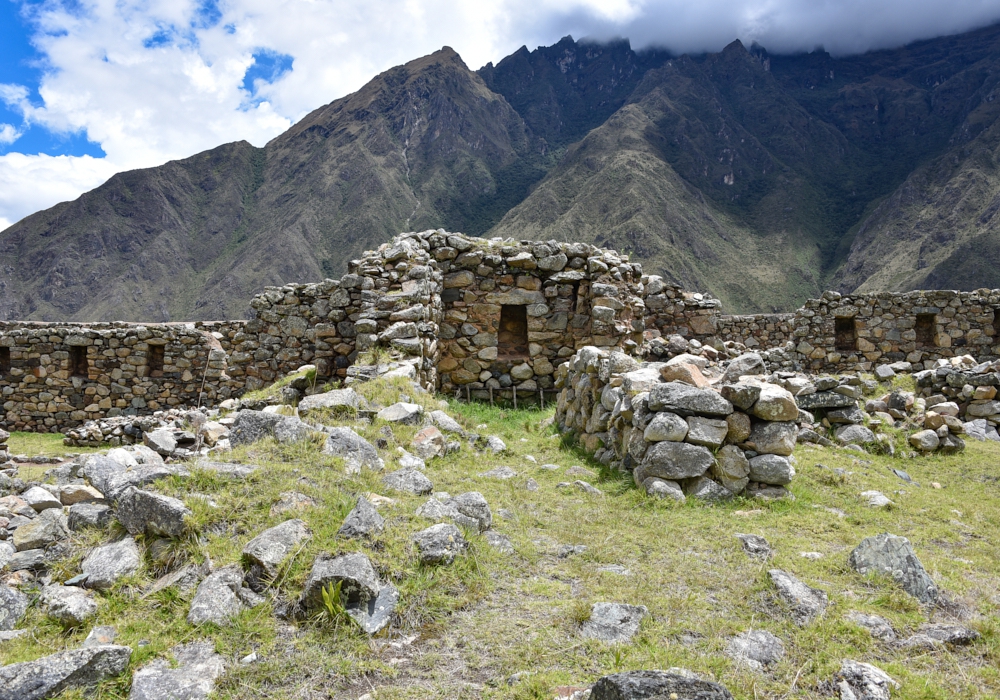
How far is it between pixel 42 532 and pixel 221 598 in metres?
1.23

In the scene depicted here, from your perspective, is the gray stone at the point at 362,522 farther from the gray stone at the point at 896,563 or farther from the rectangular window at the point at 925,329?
the rectangular window at the point at 925,329

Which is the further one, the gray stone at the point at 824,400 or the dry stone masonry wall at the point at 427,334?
the dry stone masonry wall at the point at 427,334

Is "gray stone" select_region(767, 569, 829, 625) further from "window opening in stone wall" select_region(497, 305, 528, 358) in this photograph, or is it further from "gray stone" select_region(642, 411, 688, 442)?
"window opening in stone wall" select_region(497, 305, 528, 358)

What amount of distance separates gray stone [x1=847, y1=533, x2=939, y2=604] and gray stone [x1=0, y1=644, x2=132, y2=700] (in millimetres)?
4088

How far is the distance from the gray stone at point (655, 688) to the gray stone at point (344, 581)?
4.22ft

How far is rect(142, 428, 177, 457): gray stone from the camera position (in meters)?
4.95

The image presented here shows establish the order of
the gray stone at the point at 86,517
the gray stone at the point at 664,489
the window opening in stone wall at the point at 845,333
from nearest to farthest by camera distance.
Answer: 1. the gray stone at the point at 86,517
2. the gray stone at the point at 664,489
3. the window opening in stone wall at the point at 845,333

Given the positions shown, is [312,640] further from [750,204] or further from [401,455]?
[750,204]

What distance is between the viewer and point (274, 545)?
319 cm

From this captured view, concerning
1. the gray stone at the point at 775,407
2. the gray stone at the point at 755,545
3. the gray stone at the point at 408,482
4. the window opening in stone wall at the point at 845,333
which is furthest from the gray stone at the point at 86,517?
the window opening in stone wall at the point at 845,333

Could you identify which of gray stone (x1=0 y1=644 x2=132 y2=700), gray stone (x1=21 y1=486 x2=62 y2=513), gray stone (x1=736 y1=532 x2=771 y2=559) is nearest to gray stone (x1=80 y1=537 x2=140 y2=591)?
gray stone (x1=0 y1=644 x2=132 y2=700)

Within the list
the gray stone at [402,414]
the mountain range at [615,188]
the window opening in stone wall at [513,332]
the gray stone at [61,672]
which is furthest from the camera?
the mountain range at [615,188]

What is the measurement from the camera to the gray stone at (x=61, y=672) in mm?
2240

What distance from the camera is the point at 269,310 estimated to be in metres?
10.7
